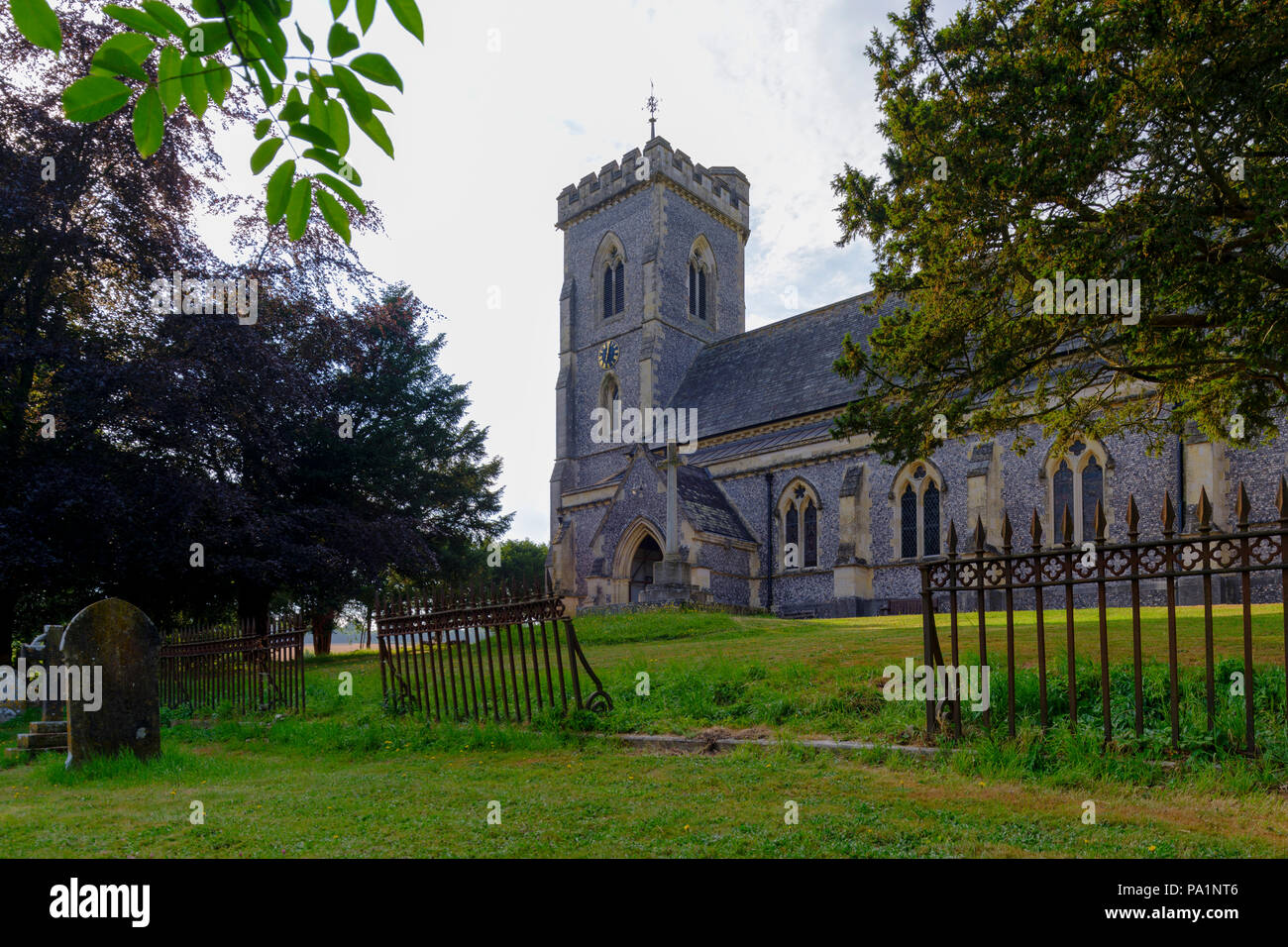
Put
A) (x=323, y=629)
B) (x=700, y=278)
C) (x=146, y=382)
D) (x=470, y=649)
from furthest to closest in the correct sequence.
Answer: (x=700, y=278)
(x=323, y=629)
(x=146, y=382)
(x=470, y=649)

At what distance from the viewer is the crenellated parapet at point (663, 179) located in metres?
33.8

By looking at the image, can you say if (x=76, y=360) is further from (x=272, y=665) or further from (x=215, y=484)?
(x=272, y=665)

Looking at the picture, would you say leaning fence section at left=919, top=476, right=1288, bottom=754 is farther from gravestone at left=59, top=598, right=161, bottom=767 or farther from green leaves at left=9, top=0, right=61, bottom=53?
gravestone at left=59, top=598, right=161, bottom=767

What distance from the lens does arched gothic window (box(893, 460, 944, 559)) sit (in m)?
22.5

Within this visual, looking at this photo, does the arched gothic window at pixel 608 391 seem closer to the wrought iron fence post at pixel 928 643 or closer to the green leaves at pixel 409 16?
the wrought iron fence post at pixel 928 643

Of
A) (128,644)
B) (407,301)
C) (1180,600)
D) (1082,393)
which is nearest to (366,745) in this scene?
(128,644)

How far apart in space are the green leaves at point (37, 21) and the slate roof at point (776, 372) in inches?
962

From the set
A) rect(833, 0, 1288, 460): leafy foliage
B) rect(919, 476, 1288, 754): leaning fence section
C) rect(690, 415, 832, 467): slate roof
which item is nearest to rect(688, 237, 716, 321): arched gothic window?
rect(690, 415, 832, 467): slate roof

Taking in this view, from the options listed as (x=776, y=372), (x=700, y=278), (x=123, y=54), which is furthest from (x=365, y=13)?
(x=700, y=278)

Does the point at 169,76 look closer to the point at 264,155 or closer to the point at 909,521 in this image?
the point at 264,155

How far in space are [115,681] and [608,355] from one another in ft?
92.3

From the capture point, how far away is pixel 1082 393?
2123 centimetres

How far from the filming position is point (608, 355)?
34.8m
